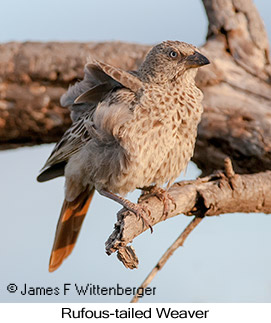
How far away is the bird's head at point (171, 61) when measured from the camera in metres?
4.66

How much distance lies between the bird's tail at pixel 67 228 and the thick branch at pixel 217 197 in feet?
2.63

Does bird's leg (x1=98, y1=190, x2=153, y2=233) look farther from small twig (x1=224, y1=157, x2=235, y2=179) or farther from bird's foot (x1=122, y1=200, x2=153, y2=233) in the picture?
small twig (x1=224, y1=157, x2=235, y2=179)

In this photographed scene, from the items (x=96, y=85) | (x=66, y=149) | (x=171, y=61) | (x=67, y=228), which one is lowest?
(x=67, y=228)

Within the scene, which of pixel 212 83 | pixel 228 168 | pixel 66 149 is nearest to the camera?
pixel 228 168

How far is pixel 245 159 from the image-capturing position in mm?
6234

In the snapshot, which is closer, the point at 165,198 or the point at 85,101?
the point at 165,198

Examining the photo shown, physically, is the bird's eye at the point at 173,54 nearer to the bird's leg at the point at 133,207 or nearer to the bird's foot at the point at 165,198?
the bird's foot at the point at 165,198

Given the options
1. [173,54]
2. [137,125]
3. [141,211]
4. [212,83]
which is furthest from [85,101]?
[212,83]

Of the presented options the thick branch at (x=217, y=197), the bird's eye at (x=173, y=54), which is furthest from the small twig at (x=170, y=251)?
the bird's eye at (x=173, y=54)

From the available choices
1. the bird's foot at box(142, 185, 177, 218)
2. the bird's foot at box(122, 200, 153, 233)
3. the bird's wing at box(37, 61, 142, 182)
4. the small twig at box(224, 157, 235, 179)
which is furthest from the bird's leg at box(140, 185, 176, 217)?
the bird's wing at box(37, 61, 142, 182)

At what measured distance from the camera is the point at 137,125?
446cm

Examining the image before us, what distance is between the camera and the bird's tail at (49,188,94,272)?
Result: 214 inches

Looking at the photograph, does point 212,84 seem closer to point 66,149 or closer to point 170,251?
point 66,149

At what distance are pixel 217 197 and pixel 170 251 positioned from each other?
55cm
